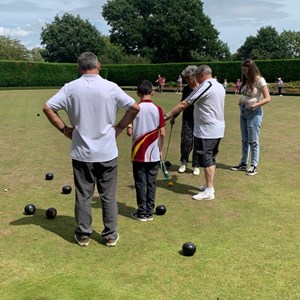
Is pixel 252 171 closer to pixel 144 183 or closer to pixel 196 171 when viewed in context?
pixel 196 171

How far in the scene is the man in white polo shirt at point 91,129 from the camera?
4355 mm

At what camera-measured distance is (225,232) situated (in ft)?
16.7

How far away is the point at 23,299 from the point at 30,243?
1.28 m

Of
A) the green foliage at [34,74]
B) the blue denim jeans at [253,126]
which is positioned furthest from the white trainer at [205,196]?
the green foliage at [34,74]

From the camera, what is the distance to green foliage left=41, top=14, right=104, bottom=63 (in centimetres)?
8050

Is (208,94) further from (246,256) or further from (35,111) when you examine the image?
(35,111)

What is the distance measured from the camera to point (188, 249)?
14.3 ft

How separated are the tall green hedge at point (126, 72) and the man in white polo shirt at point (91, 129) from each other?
1641 inches

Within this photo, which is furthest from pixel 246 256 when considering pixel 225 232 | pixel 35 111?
pixel 35 111

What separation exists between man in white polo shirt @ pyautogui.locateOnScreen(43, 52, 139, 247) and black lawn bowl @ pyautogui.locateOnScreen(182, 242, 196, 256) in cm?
88

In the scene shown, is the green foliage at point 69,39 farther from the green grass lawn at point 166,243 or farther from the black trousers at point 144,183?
the black trousers at point 144,183

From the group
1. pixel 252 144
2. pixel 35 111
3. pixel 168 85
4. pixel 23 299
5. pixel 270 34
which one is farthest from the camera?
pixel 270 34

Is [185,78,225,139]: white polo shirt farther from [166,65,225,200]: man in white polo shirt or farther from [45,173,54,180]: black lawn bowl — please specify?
[45,173,54,180]: black lawn bowl

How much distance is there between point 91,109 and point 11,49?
88.7 m
